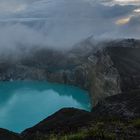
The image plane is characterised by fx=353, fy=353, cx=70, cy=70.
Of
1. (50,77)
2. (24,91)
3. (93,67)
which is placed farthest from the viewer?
(50,77)

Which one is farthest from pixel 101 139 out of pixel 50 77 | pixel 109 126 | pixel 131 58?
pixel 50 77

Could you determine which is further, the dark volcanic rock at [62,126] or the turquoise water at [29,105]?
the turquoise water at [29,105]

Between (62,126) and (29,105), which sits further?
(29,105)

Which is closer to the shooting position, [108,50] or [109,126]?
[109,126]

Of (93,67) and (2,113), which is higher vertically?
(93,67)

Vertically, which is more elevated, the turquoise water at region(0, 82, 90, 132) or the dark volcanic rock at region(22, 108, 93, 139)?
the dark volcanic rock at region(22, 108, 93, 139)

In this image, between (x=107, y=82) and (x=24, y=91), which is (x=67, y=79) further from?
(x=107, y=82)

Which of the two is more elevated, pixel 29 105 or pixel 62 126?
pixel 62 126

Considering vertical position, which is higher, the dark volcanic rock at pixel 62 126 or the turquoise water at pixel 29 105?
the dark volcanic rock at pixel 62 126

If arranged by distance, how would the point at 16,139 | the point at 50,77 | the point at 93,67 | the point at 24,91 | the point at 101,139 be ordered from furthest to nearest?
the point at 50,77 → the point at 24,91 → the point at 93,67 → the point at 16,139 → the point at 101,139

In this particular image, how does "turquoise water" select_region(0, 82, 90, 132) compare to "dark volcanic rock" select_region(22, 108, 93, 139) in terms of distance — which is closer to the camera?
"dark volcanic rock" select_region(22, 108, 93, 139)

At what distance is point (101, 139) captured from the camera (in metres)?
13.1

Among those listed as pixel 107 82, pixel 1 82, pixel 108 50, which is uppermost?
pixel 108 50

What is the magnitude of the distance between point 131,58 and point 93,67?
65.2ft
